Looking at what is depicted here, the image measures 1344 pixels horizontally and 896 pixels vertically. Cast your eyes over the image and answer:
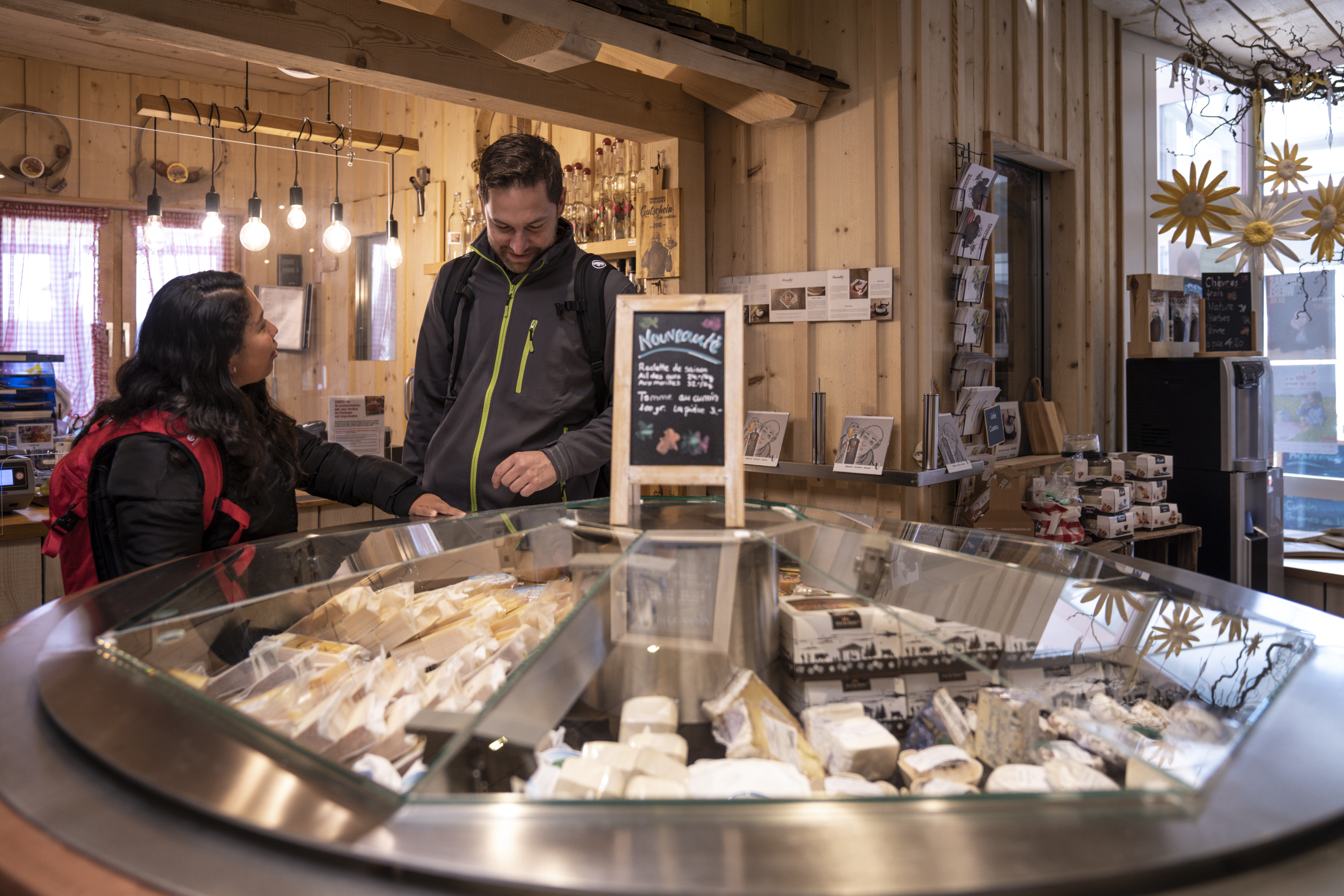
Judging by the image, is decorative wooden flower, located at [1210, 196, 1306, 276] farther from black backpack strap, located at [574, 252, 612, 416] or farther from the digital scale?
the digital scale

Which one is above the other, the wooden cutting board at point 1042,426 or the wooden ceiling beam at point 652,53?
the wooden ceiling beam at point 652,53

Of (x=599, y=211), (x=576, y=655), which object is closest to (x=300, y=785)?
(x=576, y=655)

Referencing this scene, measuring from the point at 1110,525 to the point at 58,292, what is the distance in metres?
5.27

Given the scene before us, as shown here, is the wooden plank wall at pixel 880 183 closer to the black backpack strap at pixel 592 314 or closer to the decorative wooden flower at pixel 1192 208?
the decorative wooden flower at pixel 1192 208

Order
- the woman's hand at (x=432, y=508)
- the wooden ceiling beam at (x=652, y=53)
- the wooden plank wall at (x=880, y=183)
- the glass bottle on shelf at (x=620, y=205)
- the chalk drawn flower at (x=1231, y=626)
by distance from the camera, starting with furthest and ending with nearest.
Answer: the glass bottle on shelf at (x=620, y=205) < the wooden plank wall at (x=880, y=183) < the wooden ceiling beam at (x=652, y=53) < the woman's hand at (x=432, y=508) < the chalk drawn flower at (x=1231, y=626)

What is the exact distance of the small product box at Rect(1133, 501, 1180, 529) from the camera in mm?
4574

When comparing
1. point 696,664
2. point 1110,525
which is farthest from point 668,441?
point 1110,525

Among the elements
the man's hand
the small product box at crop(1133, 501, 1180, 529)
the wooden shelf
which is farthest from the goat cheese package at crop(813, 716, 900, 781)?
the small product box at crop(1133, 501, 1180, 529)

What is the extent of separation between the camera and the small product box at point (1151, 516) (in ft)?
15.0

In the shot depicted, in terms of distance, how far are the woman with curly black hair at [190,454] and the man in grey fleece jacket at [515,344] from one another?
24 centimetres

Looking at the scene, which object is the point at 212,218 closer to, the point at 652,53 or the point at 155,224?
the point at 155,224

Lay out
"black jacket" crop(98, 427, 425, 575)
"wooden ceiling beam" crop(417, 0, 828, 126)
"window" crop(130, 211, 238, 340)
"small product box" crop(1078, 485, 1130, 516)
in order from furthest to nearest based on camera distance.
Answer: "window" crop(130, 211, 238, 340) < "small product box" crop(1078, 485, 1130, 516) < "wooden ceiling beam" crop(417, 0, 828, 126) < "black jacket" crop(98, 427, 425, 575)

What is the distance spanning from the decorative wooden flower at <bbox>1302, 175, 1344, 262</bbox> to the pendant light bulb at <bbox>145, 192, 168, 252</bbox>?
610cm

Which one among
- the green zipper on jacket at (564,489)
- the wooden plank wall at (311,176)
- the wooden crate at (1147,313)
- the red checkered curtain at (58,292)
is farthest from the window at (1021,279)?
the red checkered curtain at (58,292)
